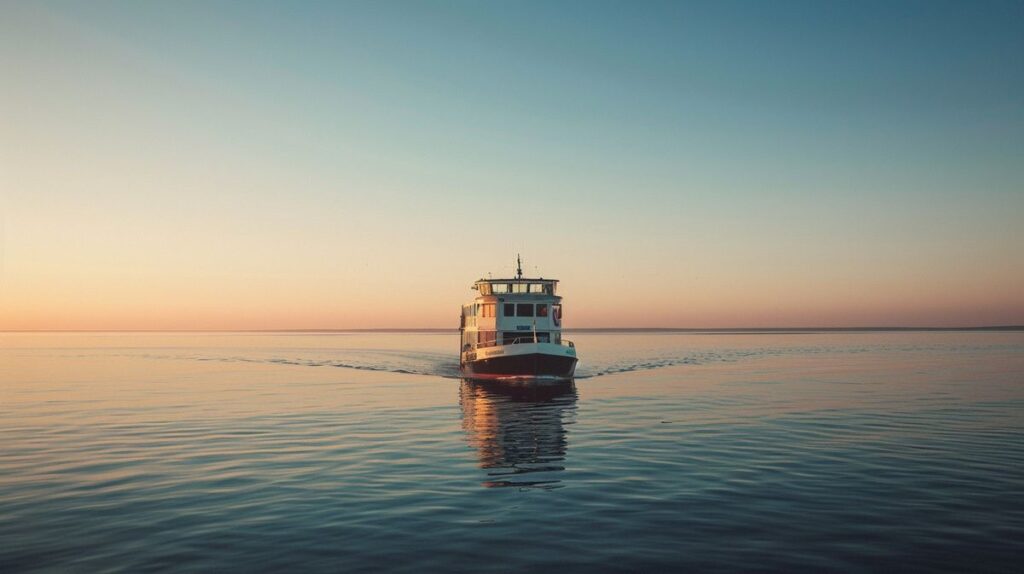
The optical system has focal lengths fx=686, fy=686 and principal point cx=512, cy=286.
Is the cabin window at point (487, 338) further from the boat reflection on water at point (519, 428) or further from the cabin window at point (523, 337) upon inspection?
the boat reflection on water at point (519, 428)

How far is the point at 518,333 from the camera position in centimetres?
5172

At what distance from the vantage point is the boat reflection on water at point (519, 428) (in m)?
19.0

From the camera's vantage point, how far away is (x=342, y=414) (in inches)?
1282

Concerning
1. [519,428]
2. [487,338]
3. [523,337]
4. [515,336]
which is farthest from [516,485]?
[487,338]

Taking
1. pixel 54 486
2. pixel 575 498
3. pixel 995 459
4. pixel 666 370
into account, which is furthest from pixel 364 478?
pixel 666 370

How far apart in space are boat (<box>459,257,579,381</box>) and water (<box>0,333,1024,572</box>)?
9.34 metres

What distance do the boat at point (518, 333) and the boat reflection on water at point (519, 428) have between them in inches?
52.2

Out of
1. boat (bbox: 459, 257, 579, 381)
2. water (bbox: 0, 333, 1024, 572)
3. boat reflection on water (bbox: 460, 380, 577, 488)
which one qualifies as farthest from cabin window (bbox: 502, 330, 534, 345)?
water (bbox: 0, 333, 1024, 572)

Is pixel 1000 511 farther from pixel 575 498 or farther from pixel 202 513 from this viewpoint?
pixel 202 513

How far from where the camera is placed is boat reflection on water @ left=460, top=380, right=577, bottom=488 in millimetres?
19000

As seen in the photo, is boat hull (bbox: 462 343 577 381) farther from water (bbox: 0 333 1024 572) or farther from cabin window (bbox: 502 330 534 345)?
water (bbox: 0 333 1024 572)

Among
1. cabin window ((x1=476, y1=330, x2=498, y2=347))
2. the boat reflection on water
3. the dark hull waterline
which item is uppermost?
cabin window ((x1=476, y1=330, x2=498, y2=347))

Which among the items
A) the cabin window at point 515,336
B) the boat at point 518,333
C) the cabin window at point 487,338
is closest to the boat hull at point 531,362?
the boat at point 518,333

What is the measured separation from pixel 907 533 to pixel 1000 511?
10.3 ft
